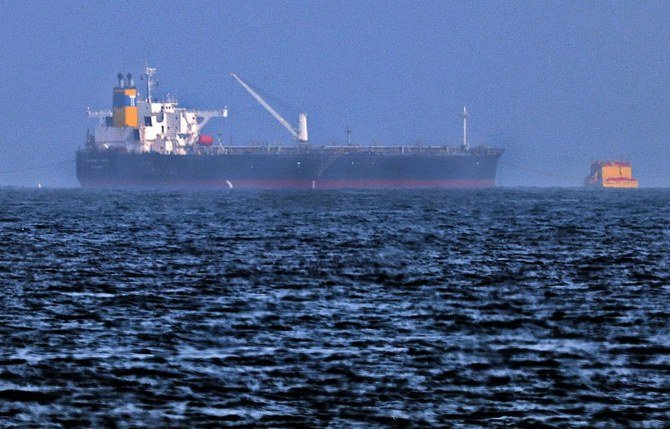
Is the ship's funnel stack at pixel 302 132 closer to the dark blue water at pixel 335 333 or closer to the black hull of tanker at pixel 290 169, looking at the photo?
the black hull of tanker at pixel 290 169

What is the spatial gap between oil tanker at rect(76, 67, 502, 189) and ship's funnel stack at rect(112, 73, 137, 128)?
0.13 meters

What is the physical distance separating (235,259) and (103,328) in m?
18.8

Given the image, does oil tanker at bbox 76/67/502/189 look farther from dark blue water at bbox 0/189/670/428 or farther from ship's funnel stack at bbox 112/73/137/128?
dark blue water at bbox 0/189/670/428

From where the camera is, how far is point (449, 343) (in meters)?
24.8

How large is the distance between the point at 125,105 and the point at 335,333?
469ft

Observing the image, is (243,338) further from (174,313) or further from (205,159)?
(205,159)

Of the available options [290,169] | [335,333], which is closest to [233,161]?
[290,169]

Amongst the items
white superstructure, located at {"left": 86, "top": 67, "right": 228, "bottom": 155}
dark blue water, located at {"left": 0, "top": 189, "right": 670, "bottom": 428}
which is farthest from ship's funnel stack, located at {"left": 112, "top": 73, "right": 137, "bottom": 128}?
dark blue water, located at {"left": 0, "top": 189, "right": 670, "bottom": 428}

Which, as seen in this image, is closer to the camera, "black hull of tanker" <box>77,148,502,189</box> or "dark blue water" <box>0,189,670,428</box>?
"dark blue water" <box>0,189,670,428</box>

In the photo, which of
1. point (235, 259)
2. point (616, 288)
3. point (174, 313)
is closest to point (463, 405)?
point (174, 313)

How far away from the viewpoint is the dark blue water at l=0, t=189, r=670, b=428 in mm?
18891

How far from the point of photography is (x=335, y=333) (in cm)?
2598

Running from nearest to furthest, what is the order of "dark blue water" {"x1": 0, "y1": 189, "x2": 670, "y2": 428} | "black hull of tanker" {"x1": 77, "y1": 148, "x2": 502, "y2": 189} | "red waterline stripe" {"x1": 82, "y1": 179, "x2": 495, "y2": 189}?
"dark blue water" {"x1": 0, "y1": 189, "x2": 670, "y2": 428}
"black hull of tanker" {"x1": 77, "y1": 148, "x2": 502, "y2": 189}
"red waterline stripe" {"x1": 82, "y1": 179, "x2": 495, "y2": 189}

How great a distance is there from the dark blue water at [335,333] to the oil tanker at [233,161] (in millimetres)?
99104
